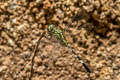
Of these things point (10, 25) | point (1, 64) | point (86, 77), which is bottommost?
point (86, 77)

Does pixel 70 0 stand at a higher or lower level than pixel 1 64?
higher

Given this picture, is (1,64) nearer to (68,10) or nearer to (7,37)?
(7,37)

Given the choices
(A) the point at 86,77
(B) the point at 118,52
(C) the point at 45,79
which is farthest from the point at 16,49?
(B) the point at 118,52

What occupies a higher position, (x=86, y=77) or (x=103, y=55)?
(x=103, y=55)

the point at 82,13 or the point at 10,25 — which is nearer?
the point at 82,13

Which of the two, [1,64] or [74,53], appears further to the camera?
[1,64]

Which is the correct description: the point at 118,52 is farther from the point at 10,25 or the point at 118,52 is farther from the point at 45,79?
the point at 10,25

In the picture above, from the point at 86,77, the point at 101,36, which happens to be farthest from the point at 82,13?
the point at 86,77
